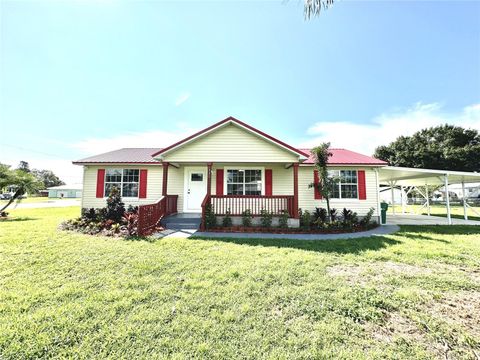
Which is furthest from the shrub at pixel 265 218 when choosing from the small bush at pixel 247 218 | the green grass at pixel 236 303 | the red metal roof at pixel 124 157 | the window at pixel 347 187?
the red metal roof at pixel 124 157

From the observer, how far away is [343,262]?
500cm

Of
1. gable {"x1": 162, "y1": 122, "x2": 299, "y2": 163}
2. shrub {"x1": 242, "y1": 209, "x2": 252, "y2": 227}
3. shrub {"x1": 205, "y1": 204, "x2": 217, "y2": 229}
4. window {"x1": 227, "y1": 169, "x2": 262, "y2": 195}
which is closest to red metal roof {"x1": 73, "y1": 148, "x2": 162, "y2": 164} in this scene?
gable {"x1": 162, "y1": 122, "x2": 299, "y2": 163}

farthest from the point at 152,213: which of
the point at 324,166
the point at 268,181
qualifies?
the point at 324,166

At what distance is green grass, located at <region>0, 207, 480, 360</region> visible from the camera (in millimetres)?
2285

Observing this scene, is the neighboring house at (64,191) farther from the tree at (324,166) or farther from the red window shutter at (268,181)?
the tree at (324,166)

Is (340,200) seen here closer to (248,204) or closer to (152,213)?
(248,204)

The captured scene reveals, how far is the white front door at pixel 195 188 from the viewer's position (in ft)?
36.7

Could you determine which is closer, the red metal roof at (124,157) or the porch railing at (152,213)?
the porch railing at (152,213)

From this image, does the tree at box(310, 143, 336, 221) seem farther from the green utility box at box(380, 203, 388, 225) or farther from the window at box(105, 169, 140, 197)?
the window at box(105, 169, 140, 197)

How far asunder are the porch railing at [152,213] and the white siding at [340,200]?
6.96 metres

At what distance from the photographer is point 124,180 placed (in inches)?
455

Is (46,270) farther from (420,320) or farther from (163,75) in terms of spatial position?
(163,75)

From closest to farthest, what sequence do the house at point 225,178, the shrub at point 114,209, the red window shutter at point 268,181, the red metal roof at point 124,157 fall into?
1. the shrub at point 114,209
2. the house at point 225,178
3. the red window shutter at point 268,181
4. the red metal roof at point 124,157

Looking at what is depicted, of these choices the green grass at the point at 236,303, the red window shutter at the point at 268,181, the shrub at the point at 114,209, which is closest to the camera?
the green grass at the point at 236,303
